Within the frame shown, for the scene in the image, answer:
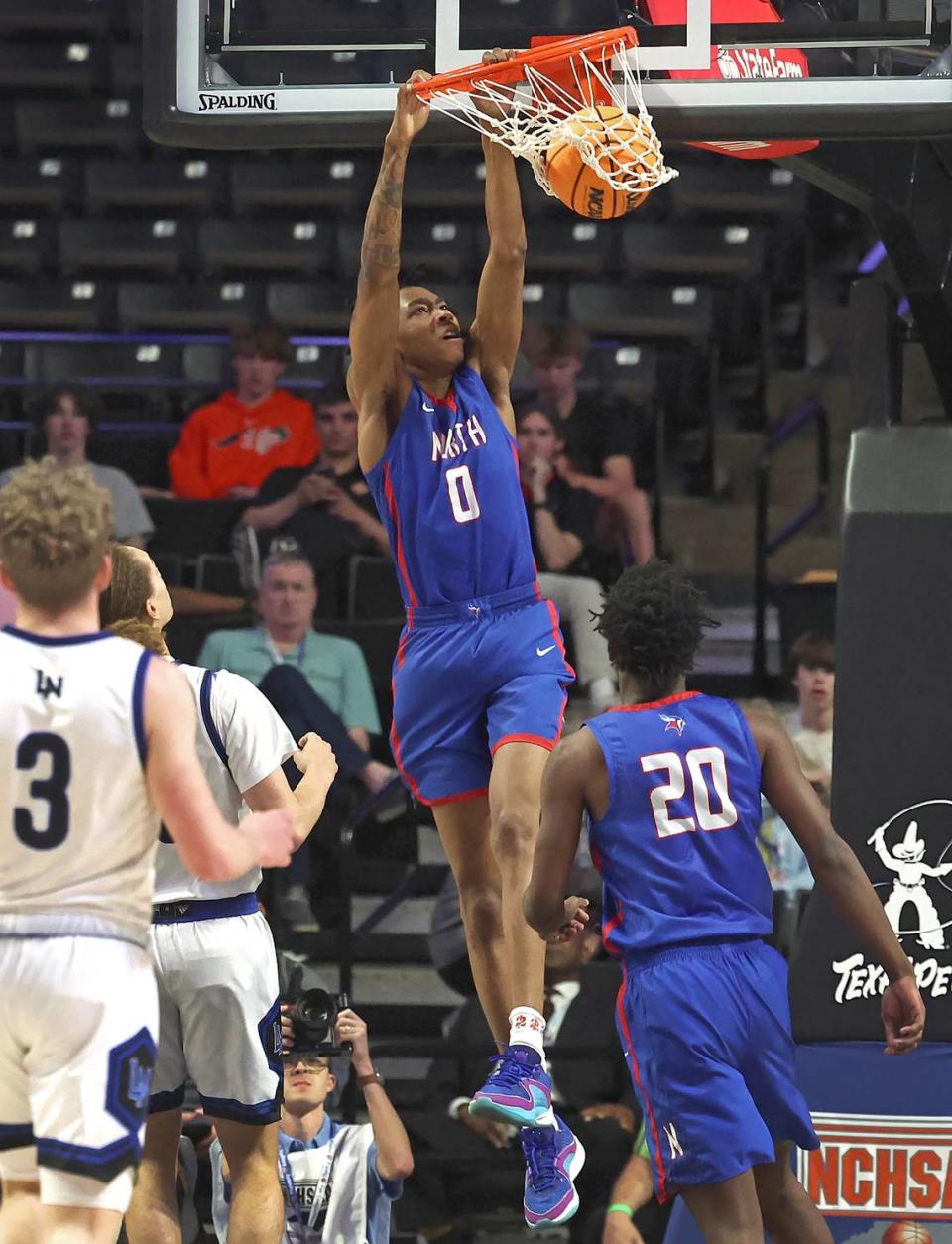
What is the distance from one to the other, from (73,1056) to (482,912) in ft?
6.47

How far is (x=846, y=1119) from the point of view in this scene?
6113 mm

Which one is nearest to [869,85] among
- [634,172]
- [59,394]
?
[634,172]

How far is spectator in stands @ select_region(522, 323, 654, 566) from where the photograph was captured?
9.11 m

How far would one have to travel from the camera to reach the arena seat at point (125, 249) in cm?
1151

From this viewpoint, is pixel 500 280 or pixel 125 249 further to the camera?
pixel 125 249

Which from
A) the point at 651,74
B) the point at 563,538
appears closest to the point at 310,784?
the point at 651,74

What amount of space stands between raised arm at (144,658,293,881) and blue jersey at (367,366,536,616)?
68.2 inches

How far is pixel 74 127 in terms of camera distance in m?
12.4

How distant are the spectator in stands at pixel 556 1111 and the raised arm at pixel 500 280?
248cm

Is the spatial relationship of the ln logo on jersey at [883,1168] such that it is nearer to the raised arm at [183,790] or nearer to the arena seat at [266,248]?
the raised arm at [183,790]

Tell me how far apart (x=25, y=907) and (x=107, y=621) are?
3.54 feet

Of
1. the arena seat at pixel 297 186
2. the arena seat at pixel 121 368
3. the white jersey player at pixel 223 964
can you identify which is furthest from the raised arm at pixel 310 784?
the arena seat at pixel 297 186

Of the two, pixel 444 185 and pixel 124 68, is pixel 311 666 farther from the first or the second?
pixel 124 68

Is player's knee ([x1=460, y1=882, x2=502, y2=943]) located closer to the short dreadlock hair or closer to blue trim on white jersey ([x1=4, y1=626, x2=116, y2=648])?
the short dreadlock hair
